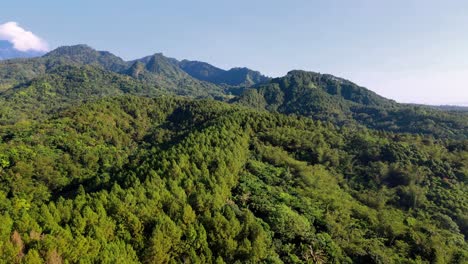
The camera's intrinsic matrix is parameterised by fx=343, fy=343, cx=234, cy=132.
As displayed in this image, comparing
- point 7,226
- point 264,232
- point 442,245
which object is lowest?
point 442,245

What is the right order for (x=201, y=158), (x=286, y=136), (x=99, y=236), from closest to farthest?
(x=99, y=236) < (x=201, y=158) < (x=286, y=136)

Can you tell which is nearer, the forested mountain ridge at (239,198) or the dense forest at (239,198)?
the dense forest at (239,198)

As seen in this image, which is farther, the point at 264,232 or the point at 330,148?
the point at 330,148

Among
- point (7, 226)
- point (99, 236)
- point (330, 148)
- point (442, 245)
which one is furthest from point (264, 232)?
point (330, 148)

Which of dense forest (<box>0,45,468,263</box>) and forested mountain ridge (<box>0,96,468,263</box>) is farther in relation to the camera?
forested mountain ridge (<box>0,96,468,263</box>)

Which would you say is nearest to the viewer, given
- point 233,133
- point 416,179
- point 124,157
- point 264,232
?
point 264,232

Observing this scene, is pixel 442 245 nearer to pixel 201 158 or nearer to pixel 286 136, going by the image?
pixel 201 158

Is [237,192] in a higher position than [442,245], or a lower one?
higher
